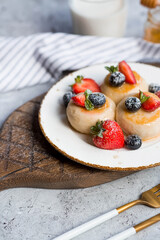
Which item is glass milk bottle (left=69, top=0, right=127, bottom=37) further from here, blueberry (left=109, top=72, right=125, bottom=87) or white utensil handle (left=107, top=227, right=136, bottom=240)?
white utensil handle (left=107, top=227, right=136, bottom=240)

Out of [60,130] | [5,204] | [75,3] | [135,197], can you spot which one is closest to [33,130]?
[60,130]

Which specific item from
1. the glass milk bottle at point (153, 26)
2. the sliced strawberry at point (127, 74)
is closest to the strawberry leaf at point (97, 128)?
the sliced strawberry at point (127, 74)

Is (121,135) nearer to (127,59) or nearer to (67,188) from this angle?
(67,188)

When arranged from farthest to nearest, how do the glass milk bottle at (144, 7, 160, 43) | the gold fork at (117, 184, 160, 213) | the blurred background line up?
1. the blurred background
2. the glass milk bottle at (144, 7, 160, 43)
3. the gold fork at (117, 184, 160, 213)

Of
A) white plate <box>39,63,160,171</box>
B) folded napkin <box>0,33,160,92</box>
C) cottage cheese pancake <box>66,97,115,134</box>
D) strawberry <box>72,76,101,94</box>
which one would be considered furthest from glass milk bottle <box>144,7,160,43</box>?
cottage cheese pancake <box>66,97,115,134</box>

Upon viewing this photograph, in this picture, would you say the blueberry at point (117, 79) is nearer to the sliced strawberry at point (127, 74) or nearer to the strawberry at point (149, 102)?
the sliced strawberry at point (127, 74)

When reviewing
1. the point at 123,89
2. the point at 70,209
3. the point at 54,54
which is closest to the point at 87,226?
the point at 70,209
